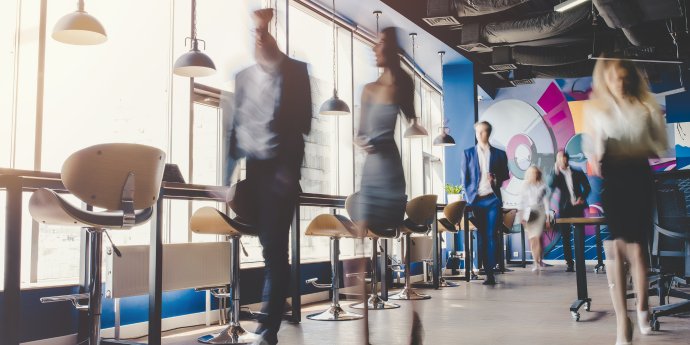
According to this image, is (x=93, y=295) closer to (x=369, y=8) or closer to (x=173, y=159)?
(x=173, y=159)

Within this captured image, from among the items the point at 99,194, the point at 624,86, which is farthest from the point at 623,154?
the point at 99,194

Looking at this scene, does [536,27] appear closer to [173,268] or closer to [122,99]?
[122,99]

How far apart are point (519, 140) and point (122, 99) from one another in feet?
30.7

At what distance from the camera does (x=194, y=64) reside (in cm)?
449

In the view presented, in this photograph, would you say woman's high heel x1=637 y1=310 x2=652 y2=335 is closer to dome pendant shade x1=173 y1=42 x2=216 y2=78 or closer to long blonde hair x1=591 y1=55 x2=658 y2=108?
long blonde hair x1=591 y1=55 x2=658 y2=108

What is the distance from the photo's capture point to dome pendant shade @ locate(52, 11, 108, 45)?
378cm

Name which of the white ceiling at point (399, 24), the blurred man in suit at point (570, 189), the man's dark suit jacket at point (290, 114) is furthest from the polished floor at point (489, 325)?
the white ceiling at point (399, 24)

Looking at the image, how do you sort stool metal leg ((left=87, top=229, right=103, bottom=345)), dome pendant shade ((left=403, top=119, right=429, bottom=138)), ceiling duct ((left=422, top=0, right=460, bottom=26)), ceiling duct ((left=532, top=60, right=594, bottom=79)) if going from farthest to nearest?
1. ceiling duct ((left=532, top=60, right=594, bottom=79))
2. ceiling duct ((left=422, top=0, right=460, bottom=26))
3. stool metal leg ((left=87, top=229, right=103, bottom=345))
4. dome pendant shade ((left=403, top=119, right=429, bottom=138))

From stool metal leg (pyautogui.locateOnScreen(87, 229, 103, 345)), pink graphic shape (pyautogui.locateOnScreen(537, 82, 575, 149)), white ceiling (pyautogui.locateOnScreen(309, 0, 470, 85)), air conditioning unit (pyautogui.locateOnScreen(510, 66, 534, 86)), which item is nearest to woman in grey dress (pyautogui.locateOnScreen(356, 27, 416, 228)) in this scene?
stool metal leg (pyautogui.locateOnScreen(87, 229, 103, 345))

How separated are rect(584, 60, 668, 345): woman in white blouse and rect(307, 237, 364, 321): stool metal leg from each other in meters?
2.12

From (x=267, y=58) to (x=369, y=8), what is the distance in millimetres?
5767

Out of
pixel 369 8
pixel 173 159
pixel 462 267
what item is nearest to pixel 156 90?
pixel 173 159

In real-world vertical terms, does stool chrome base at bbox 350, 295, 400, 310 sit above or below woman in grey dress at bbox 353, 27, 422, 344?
below

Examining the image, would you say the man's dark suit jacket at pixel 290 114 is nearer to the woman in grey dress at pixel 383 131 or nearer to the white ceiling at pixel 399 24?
the woman in grey dress at pixel 383 131
